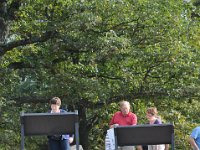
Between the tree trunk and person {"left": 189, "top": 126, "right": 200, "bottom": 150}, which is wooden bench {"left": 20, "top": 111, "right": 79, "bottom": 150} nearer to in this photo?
person {"left": 189, "top": 126, "right": 200, "bottom": 150}

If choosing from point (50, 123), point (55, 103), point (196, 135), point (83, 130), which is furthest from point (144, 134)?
point (83, 130)

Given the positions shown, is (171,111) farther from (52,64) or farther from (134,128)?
(134,128)

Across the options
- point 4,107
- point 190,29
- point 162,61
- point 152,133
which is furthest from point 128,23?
point 152,133

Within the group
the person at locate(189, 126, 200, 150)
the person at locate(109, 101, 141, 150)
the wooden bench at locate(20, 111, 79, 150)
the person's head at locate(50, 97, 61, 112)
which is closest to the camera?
the wooden bench at locate(20, 111, 79, 150)

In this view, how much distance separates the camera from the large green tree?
15047 mm

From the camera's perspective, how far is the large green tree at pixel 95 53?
1505 centimetres

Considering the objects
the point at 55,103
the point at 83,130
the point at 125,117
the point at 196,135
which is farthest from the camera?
the point at 83,130

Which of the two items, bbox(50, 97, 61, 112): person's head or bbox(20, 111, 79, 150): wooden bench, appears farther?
bbox(50, 97, 61, 112): person's head

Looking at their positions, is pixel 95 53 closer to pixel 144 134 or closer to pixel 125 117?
pixel 125 117

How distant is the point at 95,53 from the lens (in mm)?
15656

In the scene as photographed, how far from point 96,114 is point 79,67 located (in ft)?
11.7

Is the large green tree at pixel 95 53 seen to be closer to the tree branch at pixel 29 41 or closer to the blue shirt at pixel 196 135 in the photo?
the tree branch at pixel 29 41

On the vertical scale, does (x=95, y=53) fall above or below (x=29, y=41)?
below

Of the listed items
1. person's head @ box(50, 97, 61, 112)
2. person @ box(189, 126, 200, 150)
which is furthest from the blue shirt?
person's head @ box(50, 97, 61, 112)
